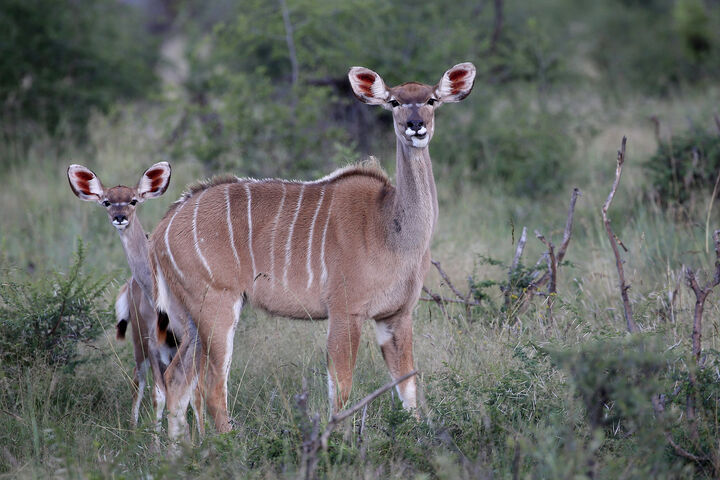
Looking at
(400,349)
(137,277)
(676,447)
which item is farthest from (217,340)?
(676,447)

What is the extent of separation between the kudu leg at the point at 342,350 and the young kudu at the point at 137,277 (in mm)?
844

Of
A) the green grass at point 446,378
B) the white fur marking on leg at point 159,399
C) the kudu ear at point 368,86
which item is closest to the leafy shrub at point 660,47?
the green grass at point 446,378

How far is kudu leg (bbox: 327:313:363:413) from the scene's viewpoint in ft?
12.1

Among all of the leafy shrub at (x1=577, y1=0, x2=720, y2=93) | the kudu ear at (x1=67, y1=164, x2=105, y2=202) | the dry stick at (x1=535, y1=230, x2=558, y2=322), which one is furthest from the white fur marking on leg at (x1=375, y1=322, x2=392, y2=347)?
the leafy shrub at (x1=577, y1=0, x2=720, y2=93)

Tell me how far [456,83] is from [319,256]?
1.10 m

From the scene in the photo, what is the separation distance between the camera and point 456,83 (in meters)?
3.97

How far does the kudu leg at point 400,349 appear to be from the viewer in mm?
3850

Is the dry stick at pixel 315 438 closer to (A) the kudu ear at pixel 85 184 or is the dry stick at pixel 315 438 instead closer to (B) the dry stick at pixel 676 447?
(B) the dry stick at pixel 676 447

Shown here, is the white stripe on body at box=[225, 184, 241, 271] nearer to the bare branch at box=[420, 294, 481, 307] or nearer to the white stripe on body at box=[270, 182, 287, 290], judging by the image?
the white stripe on body at box=[270, 182, 287, 290]

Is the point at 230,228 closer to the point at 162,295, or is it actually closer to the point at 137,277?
the point at 162,295

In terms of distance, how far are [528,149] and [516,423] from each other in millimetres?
4402

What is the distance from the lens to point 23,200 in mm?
7230

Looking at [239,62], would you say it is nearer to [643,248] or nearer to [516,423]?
[643,248]

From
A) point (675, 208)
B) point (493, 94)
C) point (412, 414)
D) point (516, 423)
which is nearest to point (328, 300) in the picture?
point (412, 414)
